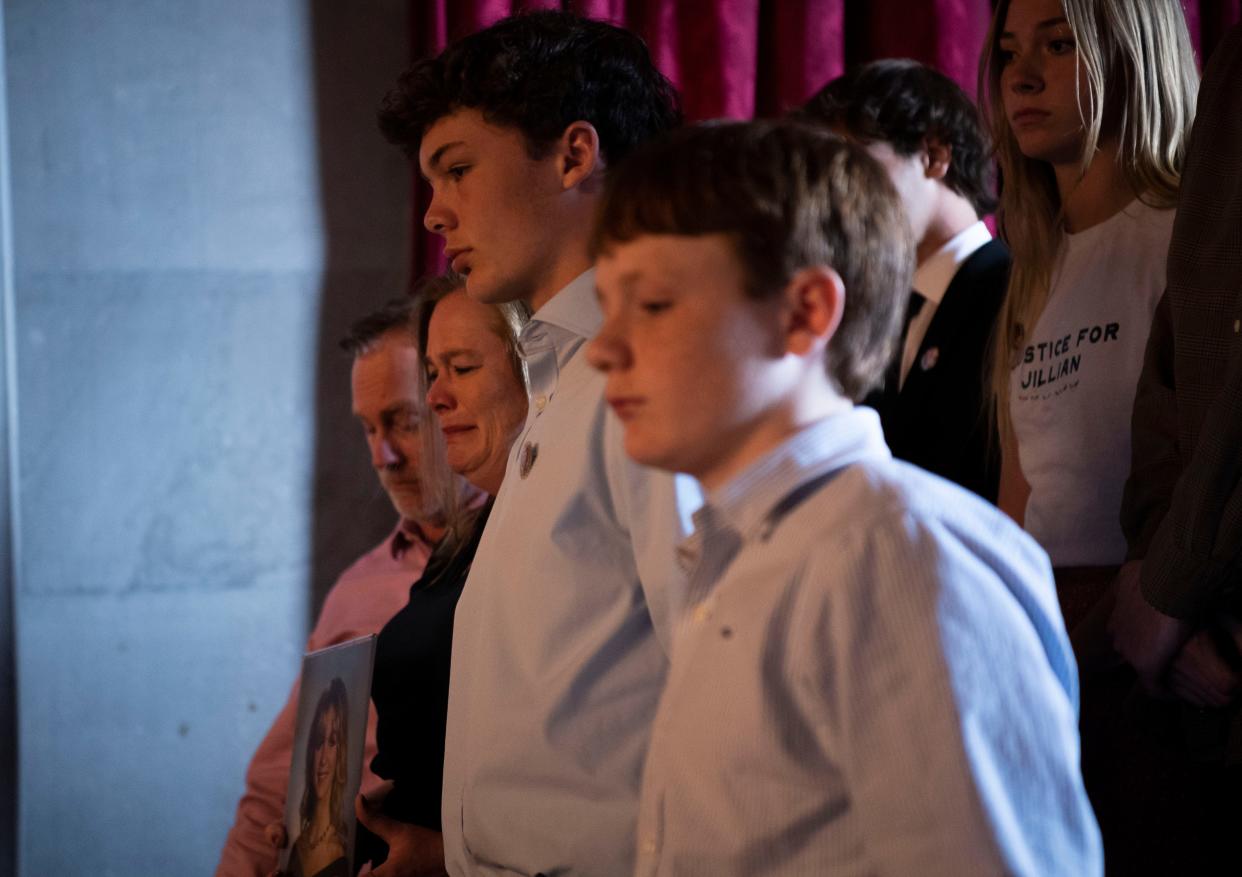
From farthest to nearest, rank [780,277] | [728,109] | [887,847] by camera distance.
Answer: [728,109] → [780,277] → [887,847]

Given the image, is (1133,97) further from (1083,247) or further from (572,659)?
(572,659)

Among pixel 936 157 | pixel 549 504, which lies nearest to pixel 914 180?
pixel 936 157

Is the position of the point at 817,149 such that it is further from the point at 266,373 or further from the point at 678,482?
the point at 266,373

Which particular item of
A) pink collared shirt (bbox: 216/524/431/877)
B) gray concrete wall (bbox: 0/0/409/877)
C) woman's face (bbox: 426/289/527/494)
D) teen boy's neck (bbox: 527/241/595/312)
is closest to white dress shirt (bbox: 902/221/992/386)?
woman's face (bbox: 426/289/527/494)

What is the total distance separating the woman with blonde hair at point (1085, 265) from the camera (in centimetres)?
150

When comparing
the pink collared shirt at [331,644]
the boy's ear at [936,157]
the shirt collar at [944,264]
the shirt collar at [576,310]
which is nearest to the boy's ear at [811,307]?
the shirt collar at [576,310]

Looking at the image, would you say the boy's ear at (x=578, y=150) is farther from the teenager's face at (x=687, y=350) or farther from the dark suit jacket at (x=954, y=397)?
the dark suit jacket at (x=954, y=397)

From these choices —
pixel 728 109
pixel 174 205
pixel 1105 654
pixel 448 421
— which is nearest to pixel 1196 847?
pixel 1105 654

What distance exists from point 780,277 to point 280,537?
2.03 m

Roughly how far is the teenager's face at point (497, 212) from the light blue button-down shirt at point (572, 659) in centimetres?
16

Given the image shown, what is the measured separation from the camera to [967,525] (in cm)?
78

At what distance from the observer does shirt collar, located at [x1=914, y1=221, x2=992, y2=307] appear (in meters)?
1.90

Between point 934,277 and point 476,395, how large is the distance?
2.38 ft

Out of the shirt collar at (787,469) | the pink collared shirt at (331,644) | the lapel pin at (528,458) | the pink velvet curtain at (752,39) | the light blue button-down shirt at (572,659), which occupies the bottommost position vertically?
the pink collared shirt at (331,644)
